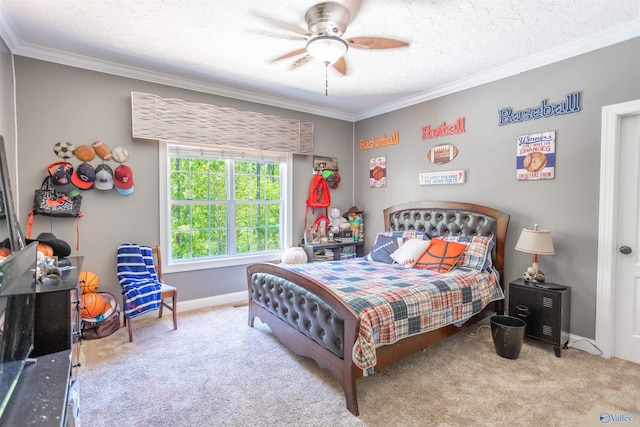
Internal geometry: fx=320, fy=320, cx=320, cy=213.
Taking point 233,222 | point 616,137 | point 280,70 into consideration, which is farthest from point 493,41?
point 233,222

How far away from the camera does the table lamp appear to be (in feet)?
9.30

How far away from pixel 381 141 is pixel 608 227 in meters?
2.84

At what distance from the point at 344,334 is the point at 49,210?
2.95m

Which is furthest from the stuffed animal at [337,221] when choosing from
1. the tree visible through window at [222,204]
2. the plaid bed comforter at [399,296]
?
the plaid bed comforter at [399,296]

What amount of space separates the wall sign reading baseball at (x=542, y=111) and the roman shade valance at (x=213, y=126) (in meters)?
2.48

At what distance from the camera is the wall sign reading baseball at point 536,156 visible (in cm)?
306

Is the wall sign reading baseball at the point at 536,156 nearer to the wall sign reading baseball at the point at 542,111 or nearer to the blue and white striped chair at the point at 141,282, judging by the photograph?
the wall sign reading baseball at the point at 542,111

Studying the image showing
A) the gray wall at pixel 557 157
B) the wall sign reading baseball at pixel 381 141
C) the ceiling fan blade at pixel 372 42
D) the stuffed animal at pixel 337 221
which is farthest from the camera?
the stuffed animal at pixel 337 221

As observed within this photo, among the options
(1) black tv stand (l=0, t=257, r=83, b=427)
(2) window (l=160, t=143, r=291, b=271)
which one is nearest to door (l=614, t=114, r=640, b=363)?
(2) window (l=160, t=143, r=291, b=271)

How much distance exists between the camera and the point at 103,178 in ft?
10.6

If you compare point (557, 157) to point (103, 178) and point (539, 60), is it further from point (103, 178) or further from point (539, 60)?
point (103, 178)

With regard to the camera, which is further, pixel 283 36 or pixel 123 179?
pixel 123 179

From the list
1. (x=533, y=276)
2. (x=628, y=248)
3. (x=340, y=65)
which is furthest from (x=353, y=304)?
(x=628, y=248)

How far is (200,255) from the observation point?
4086mm
